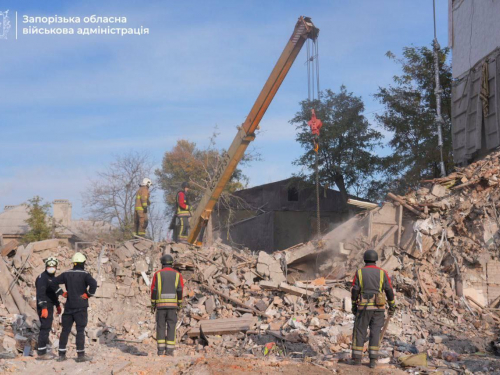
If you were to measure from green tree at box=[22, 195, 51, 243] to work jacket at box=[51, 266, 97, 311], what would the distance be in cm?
2262

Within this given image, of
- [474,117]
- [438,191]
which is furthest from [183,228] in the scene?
[474,117]

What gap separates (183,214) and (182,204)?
0.36 m

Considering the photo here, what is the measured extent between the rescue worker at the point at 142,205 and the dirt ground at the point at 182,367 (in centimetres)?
725

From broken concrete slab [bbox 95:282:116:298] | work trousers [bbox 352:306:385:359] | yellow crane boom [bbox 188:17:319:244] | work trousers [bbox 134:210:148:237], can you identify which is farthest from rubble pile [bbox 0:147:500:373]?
work trousers [bbox 352:306:385:359]

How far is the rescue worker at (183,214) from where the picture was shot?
47.2 ft

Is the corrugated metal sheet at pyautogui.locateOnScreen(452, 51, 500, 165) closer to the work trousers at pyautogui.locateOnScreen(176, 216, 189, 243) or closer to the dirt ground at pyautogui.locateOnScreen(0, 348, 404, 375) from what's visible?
the work trousers at pyautogui.locateOnScreen(176, 216, 189, 243)

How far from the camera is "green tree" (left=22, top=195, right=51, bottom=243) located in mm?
28734

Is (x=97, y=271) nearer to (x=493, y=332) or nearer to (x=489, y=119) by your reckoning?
(x=493, y=332)

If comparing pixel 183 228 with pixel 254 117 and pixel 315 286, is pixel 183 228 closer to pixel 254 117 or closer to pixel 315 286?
pixel 254 117

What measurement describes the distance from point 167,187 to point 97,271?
18940mm

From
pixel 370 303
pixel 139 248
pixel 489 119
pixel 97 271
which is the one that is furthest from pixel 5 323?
pixel 489 119

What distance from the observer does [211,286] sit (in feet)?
41.6

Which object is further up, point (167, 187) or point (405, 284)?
point (167, 187)

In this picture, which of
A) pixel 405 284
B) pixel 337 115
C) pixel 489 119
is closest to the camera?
pixel 405 284
